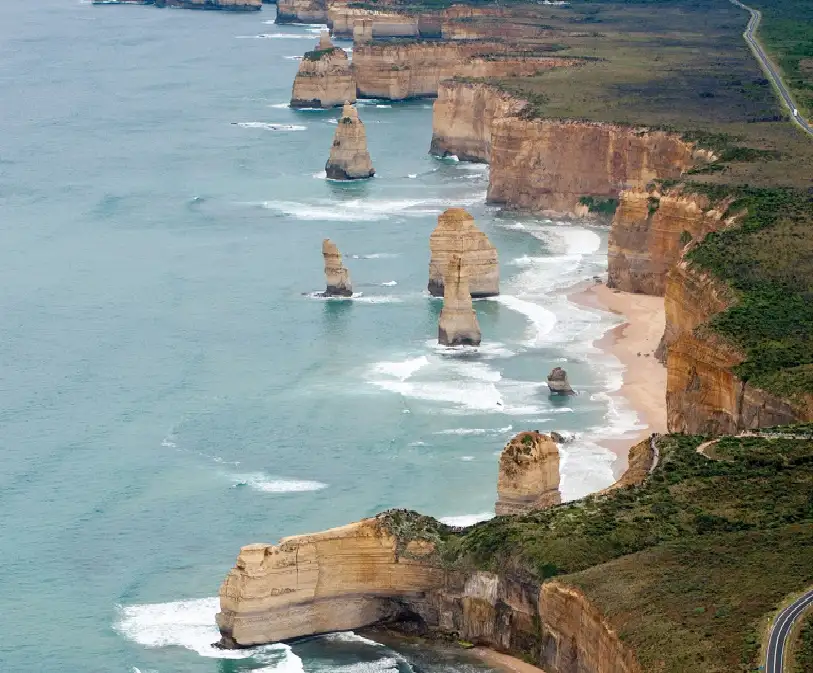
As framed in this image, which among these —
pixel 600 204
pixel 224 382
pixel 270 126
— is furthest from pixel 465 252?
pixel 270 126

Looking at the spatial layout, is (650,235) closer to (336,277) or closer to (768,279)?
(336,277)

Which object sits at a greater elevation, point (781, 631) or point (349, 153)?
point (781, 631)

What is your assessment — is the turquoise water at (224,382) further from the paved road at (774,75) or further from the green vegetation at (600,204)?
the paved road at (774,75)

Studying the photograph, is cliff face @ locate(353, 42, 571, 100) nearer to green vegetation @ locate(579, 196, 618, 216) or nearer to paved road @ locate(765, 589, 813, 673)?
green vegetation @ locate(579, 196, 618, 216)

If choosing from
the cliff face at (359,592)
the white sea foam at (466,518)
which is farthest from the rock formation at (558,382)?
the cliff face at (359,592)

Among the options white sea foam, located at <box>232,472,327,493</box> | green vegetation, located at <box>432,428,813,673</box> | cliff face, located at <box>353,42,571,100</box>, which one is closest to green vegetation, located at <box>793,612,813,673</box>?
green vegetation, located at <box>432,428,813,673</box>
